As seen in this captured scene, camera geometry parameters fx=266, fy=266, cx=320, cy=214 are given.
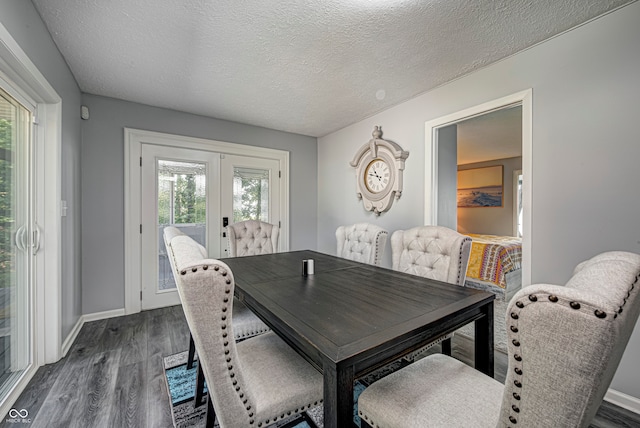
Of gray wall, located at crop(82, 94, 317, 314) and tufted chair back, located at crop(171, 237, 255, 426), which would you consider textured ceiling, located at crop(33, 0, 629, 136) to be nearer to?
gray wall, located at crop(82, 94, 317, 314)

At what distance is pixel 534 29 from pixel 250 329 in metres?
2.75

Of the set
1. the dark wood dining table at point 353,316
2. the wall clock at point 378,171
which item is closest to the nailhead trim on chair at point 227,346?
the dark wood dining table at point 353,316

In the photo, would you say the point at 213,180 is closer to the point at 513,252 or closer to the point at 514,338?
the point at 514,338

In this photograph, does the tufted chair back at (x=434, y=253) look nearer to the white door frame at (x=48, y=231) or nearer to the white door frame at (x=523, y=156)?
the white door frame at (x=523, y=156)

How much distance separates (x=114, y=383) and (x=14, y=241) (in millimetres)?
1144

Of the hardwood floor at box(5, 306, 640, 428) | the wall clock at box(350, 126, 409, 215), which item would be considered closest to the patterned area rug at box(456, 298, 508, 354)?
the hardwood floor at box(5, 306, 640, 428)

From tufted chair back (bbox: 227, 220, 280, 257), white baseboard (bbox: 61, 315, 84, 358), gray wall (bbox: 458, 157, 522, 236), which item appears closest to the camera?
white baseboard (bbox: 61, 315, 84, 358)

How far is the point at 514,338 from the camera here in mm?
605

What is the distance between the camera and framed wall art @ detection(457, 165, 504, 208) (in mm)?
6238

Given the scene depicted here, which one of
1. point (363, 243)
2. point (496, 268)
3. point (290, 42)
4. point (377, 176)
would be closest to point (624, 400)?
point (363, 243)

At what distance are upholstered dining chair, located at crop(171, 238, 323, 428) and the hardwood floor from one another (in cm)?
90

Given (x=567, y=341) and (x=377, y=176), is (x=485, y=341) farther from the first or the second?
(x=377, y=176)

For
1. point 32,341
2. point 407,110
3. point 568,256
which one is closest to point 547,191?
point 568,256

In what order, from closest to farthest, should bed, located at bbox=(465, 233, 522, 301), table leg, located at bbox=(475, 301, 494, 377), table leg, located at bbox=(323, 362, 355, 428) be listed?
table leg, located at bbox=(323, 362, 355, 428) → table leg, located at bbox=(475, 301, 494, 377) → bed, located at bbox=(465, 233, 522, 301)
